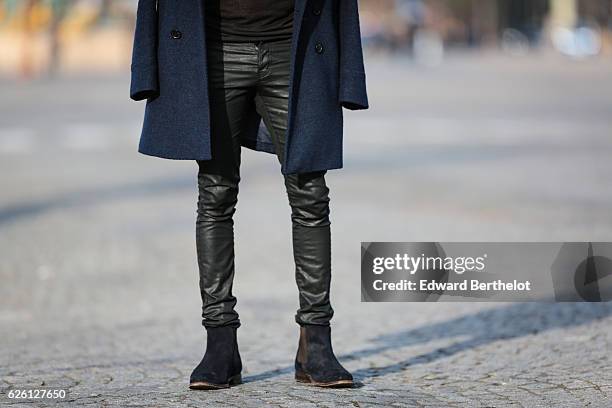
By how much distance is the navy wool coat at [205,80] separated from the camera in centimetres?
455

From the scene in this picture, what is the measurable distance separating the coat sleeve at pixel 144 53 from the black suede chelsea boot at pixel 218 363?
0.82 meters

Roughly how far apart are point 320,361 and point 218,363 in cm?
33

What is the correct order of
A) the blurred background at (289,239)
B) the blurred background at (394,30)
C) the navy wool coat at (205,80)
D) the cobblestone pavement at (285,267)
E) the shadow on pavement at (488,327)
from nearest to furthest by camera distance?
the navy wool coat at (205,80)
the cobblestone pavement at (285,267)
the blurred background at (289,239)
the shadow on pavement at (488,327)
the blurred background at (394,30)

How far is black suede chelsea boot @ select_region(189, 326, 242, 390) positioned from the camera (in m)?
4.62

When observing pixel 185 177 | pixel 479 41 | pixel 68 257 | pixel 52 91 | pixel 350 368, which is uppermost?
pixel 479 41

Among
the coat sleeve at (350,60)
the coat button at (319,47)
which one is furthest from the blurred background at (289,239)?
the coat button at (319,47)

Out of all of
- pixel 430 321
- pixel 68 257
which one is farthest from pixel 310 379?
pixel 68 257

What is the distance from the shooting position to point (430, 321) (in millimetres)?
6523

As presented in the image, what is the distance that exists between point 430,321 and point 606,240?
106 inches

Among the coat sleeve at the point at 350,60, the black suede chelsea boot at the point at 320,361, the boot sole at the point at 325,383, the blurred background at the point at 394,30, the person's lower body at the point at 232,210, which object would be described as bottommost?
the boot sole at the point at 325,383

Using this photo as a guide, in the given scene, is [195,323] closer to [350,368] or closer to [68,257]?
[350,368]

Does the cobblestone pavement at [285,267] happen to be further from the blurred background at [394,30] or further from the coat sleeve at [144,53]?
the blurred background at [394,30]

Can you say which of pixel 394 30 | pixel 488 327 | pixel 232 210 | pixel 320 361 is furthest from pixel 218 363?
pixel 394 30

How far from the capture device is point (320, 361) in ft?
15.3
